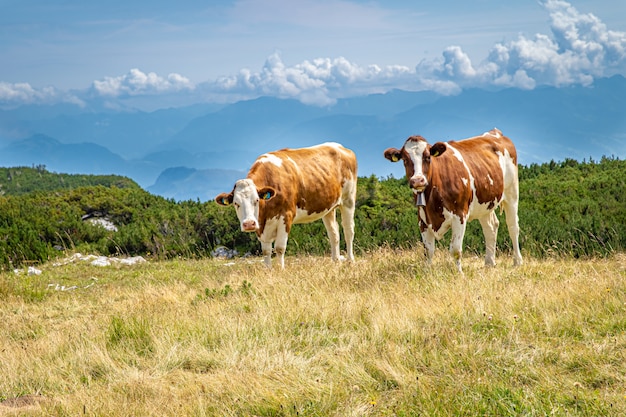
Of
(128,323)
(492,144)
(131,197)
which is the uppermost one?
(492,144)

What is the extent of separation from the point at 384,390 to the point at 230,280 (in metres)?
5.63

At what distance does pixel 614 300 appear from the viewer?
6812 millimetres

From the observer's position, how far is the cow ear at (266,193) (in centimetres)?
1034

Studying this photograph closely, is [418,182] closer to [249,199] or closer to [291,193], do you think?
[249,199]

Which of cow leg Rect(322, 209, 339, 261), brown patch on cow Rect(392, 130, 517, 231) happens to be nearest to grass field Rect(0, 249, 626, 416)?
brown patch on cow Rect(392, 130, 517, 231)

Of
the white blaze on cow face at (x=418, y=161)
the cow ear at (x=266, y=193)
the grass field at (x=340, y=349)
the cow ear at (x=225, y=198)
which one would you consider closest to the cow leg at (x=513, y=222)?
the grass field at (x=340, y=349)

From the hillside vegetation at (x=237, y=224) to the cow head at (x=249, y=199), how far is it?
15.4ft

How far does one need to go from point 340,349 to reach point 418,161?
12.3 feet

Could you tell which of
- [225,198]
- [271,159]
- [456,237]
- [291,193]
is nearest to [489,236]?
[456,237]

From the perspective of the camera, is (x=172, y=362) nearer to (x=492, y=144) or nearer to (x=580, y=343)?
(x=580, y=343)

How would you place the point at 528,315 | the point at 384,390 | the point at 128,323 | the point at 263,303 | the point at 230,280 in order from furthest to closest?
the point at 230,280
the point at 263,303
the point at 128,323
the point at 528,315
the point at 384,390

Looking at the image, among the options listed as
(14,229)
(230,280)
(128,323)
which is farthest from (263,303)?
(14,229)

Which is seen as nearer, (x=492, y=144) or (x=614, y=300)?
(x=614, y=300)

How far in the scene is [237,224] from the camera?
725 inches
